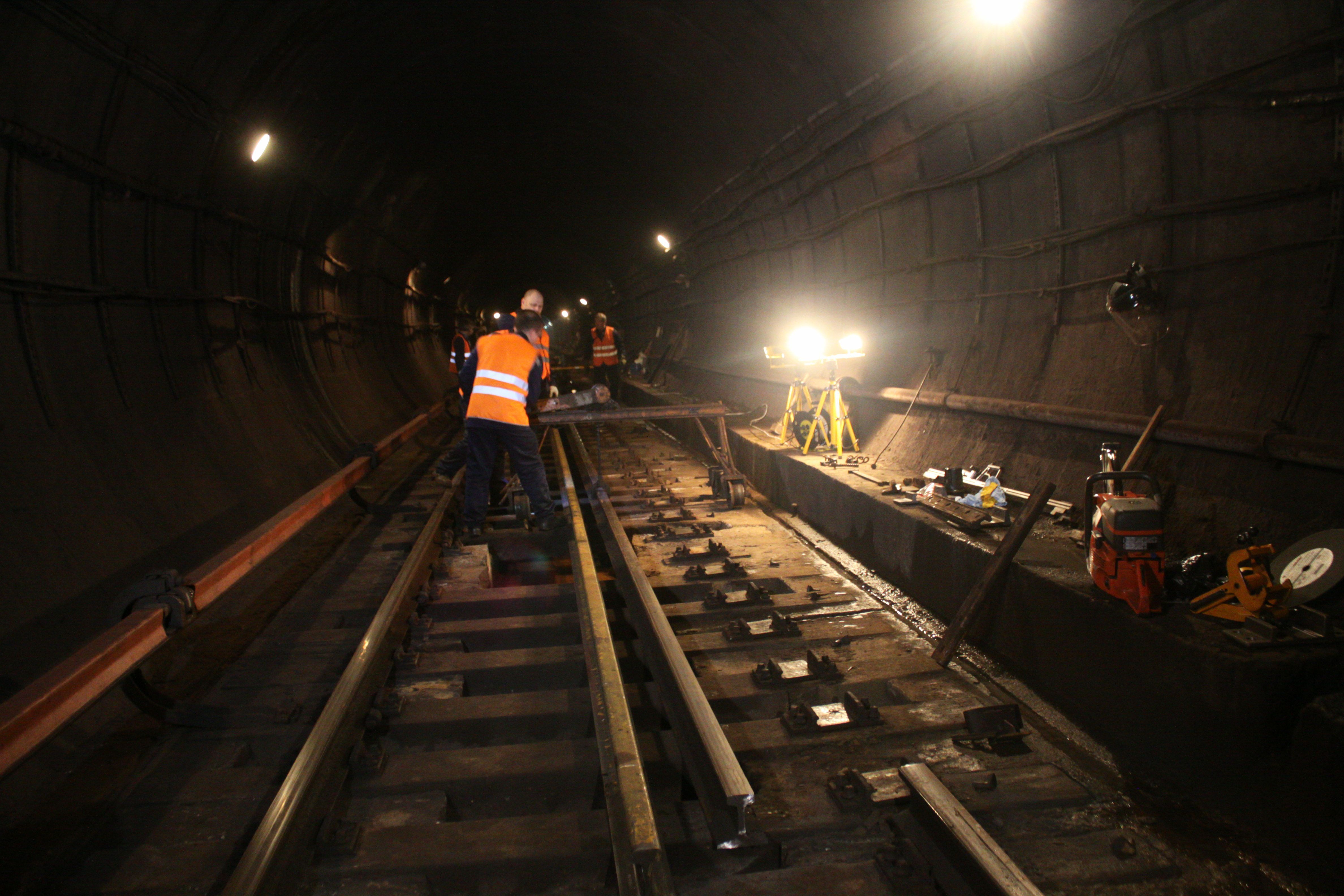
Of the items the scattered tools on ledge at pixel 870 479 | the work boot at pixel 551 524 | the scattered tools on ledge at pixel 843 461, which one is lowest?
the work boot at pixel 551 524

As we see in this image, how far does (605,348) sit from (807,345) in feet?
29.3

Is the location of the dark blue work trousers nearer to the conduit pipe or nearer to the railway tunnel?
the railway tunnel

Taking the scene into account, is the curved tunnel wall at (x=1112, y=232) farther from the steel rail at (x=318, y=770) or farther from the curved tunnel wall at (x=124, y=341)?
the curved tunnel wall at (x=124, y=341)

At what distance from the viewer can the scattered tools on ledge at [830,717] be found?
3.42 metres

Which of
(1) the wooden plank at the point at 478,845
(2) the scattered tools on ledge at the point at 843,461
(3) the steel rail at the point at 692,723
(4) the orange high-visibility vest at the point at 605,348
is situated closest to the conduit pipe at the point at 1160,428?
(2) the scattered tools on ledge at the point at 843,461

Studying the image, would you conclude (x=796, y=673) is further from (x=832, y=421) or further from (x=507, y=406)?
(x=832, y=421)

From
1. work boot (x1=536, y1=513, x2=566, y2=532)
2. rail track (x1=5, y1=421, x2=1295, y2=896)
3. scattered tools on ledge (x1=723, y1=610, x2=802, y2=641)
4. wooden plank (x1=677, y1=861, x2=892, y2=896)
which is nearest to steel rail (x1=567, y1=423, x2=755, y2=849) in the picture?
rail track (x1=5, y1=421, x2=1295, y2=896)

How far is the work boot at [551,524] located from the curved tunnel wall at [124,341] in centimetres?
267

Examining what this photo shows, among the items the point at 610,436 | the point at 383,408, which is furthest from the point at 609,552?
the point at 383,408

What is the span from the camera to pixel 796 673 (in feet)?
12.8

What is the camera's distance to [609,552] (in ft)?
19.5

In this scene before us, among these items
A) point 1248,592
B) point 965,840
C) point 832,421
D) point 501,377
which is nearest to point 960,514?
point 1248,592

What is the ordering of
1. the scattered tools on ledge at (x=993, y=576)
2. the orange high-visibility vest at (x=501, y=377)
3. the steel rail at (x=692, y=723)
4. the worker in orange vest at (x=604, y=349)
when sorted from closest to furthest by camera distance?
1. the steel rail at (x=692, y=723)
2. the scattered tools on ledge at (x=993, y=576)
3. the orange high-visibility vest at (x=501, y=377)
4. the worker in orange vest at (x=604, y=349)

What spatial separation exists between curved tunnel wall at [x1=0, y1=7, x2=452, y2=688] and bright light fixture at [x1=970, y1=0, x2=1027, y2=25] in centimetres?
585
